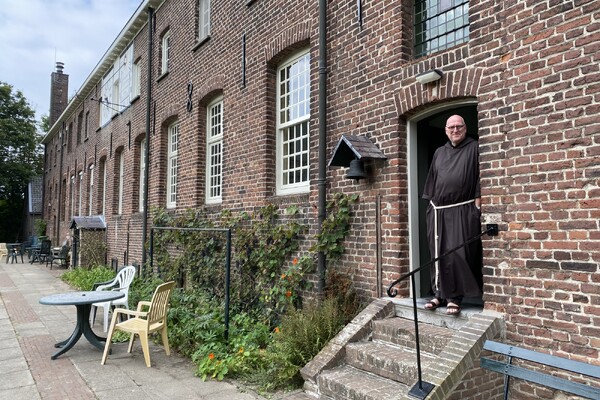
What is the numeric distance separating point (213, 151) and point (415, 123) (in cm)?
542

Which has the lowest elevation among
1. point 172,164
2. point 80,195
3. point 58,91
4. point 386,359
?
point 386,359

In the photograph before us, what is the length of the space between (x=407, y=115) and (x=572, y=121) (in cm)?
186

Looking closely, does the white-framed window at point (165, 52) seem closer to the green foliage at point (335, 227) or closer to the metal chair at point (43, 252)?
the green foliage at point (335, 227)

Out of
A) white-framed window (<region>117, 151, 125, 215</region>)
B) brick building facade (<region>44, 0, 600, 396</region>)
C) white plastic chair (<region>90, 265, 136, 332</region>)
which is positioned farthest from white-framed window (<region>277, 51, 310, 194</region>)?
white-framed window (<region>117, 151, 125, 215</region>)

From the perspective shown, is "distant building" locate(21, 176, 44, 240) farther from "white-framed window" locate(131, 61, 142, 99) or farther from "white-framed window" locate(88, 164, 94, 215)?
"white-framed window" locate(131, 61, 142, 99)

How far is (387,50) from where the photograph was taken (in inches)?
208

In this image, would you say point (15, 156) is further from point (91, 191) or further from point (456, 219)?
point (456, 219)

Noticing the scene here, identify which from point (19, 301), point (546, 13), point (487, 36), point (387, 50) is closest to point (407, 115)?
point (387, 50)

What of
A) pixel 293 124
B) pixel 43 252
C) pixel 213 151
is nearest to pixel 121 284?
pixel 213 151

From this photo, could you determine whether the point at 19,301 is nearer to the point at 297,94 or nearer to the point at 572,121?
the point at 297,94

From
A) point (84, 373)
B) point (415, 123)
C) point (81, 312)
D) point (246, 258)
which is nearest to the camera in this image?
point (415, 123)

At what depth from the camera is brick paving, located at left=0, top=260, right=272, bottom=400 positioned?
4.68 m

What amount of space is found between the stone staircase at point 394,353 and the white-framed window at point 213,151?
5.22 metres

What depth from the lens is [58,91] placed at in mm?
32688
